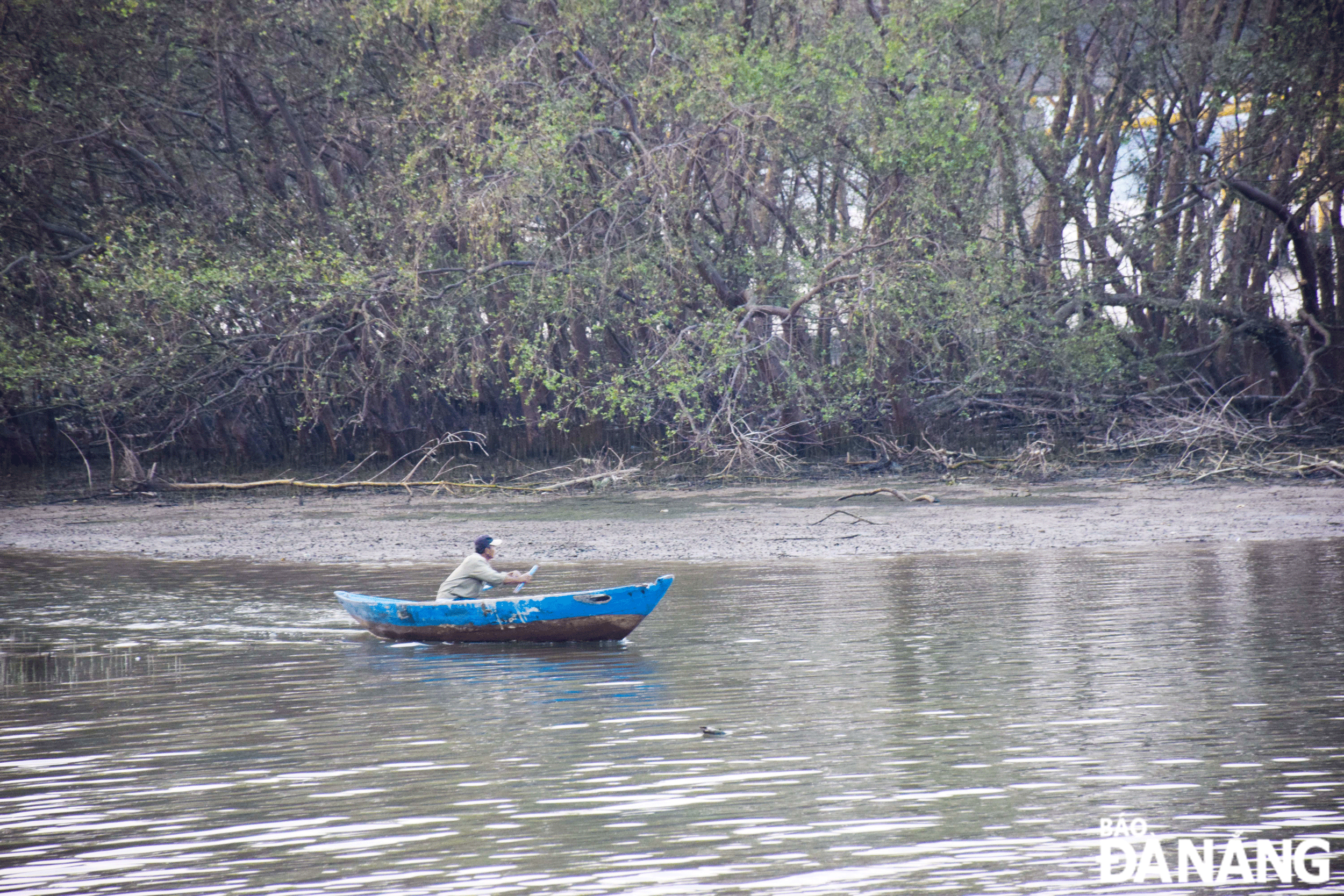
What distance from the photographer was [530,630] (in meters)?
9.34

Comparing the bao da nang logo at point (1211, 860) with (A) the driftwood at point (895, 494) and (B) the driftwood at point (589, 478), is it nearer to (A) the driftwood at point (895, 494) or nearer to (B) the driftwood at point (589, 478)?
(A) the driftwood at point (895, 494)

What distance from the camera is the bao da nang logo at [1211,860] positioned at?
4.44m

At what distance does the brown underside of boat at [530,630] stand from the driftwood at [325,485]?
31.7 feet

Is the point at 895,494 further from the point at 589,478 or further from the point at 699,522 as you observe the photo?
the point at 589,478

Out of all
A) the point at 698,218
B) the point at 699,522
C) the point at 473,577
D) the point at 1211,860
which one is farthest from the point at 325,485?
the point at 1211,860

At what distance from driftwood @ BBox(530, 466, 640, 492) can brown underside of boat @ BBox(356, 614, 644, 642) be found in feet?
32.0

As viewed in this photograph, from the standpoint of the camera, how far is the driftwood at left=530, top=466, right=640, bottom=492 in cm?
1953

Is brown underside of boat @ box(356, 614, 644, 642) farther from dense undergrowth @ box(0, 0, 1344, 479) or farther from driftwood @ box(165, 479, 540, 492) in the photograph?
dense undergrowth @ box(0, 0, 1344, 479)

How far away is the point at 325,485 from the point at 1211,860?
17138 mm

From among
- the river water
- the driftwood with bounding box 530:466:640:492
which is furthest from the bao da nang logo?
the driftwood with bounding box 530:466:640:492

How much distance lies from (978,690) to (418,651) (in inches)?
174

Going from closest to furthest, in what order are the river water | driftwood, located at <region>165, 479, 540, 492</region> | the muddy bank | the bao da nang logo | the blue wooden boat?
the bao da nang logo, the river water, the blue wooden boat, the muddy bank, driftwood, located at <region>165, 479, 540, 492</region>

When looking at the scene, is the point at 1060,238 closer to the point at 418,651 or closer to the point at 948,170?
the point at 948,170

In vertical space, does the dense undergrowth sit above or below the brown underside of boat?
above
